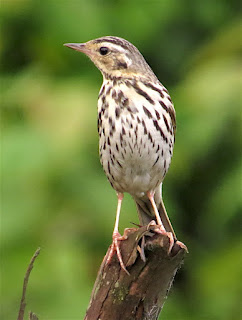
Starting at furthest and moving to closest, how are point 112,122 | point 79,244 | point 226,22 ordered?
point 226,22 → point 79,244 → point 112,122

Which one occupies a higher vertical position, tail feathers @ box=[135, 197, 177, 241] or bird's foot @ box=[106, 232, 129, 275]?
bird's foot @ box=[106, 232, 129, 275]

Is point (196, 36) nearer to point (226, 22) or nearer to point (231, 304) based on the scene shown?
point (226, 22)

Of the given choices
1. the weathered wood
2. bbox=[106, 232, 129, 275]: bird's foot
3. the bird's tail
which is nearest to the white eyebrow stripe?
the bird's tail

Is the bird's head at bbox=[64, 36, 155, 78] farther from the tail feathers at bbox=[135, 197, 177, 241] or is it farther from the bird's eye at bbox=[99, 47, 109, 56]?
the tail feathers at bbox=[135, 197, 177, 241]

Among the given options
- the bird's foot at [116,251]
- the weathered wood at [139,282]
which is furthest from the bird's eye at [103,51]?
the weathered wood at [139,282]

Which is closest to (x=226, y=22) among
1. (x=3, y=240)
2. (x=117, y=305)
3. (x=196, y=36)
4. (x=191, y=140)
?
(x=196, y=36)

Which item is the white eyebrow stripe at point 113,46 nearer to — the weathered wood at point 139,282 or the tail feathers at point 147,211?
the tail feathers at point 147,211
